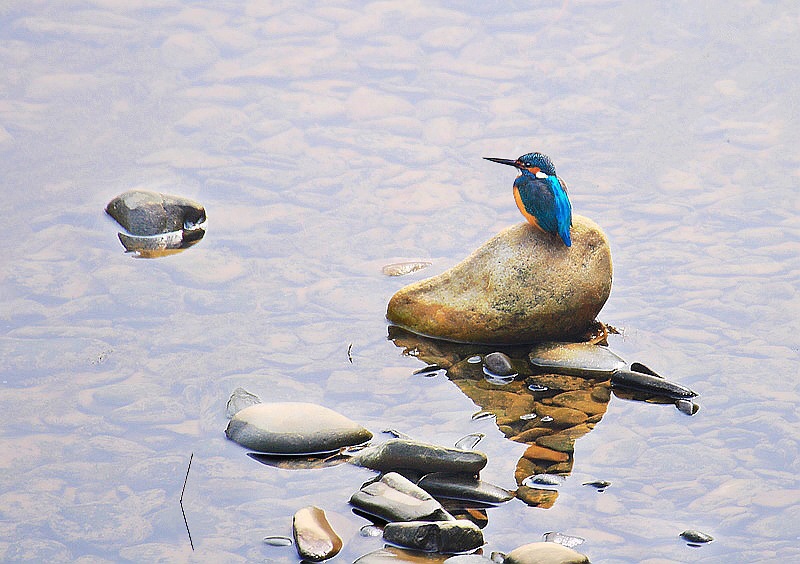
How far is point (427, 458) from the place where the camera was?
616cm

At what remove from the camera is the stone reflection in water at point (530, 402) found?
645 cm

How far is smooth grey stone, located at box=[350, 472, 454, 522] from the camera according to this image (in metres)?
5.79

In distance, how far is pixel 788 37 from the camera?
36.9ft

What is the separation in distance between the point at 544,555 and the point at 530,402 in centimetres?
156

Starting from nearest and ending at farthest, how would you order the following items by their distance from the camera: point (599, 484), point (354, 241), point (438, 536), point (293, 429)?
point (438, 536)
point (599, 484)
point (293, 429)
point (354, 241)

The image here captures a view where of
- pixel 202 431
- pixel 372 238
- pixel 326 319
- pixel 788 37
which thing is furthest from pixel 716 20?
pixel 202 431

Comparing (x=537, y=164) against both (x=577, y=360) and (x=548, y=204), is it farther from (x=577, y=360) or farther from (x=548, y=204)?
(x=577, y=360)

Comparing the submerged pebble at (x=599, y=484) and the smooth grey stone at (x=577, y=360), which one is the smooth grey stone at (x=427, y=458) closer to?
the submerged pebble at (x=599, y=484)

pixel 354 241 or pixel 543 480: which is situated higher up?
pixel 354 241

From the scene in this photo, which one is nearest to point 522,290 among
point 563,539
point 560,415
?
point 560,415

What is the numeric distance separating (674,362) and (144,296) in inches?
141

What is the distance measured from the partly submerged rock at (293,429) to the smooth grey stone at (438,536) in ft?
2.86

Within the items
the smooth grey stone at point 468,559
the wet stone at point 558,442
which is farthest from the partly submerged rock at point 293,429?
the smooth grey stone at point 468,559

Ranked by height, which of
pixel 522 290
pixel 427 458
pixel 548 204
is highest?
pixel 548 204
